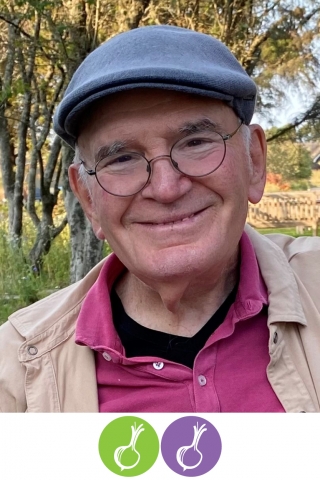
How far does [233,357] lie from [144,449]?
1.20 ft

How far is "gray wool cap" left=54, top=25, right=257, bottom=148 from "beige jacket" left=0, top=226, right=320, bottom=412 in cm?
53

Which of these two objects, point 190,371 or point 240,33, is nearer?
point 190,371

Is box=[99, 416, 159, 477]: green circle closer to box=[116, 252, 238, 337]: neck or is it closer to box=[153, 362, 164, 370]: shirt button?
box=[153, 362, 164, 370]: shirt button

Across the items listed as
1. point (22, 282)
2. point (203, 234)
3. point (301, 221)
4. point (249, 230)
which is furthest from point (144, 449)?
point (301, 221)

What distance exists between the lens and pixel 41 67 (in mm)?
4383

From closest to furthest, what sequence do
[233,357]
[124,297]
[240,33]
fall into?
[233,357]
[124,297]
[240,33]

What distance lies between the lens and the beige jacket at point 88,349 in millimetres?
1480

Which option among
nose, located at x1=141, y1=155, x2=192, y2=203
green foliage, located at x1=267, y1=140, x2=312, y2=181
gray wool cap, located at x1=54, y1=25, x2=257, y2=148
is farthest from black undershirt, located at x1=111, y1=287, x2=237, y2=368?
green foliage, located at x1=267, y1=140, x2=312, y2=181

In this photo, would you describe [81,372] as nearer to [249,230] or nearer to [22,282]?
[249,230]

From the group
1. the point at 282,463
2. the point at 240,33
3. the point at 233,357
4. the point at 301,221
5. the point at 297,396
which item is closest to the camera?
the point at 282,463

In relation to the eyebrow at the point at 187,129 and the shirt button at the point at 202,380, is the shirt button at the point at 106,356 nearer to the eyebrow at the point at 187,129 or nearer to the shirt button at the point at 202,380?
the shirt button at the point at 202,380

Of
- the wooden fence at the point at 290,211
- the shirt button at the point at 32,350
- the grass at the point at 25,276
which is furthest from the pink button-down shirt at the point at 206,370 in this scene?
the wooden fence at the point at 290,211


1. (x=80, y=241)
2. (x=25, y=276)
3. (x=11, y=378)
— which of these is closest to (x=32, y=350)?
(x=11, y=378)

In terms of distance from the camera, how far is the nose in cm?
142
